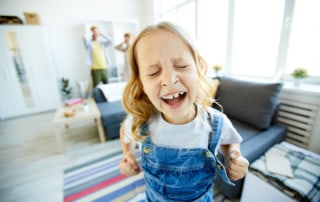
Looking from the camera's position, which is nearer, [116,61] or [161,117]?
[161,117]

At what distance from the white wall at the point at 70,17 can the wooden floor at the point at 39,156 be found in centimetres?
150

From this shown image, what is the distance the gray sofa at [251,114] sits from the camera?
46.5 inches

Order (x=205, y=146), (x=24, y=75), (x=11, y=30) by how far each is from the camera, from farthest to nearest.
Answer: (x=24, y=75)
(x=11, y=30)
(x=205, y=146)

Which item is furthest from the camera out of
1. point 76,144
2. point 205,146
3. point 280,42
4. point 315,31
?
point 76,144

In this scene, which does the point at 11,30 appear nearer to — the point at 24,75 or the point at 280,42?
the point at 24,75

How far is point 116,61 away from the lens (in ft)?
12.8

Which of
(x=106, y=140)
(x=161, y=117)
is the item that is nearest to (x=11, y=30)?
(x=106, y=140)

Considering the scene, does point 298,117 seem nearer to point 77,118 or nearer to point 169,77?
point 169,77

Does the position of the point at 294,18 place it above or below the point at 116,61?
above

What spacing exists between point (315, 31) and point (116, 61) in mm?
3526

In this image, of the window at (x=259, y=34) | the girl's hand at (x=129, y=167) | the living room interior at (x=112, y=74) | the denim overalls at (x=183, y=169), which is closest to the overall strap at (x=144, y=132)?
the denim overalls at (x=183, y=169)

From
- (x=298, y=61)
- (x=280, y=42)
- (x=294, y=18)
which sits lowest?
(x=298, y=61)

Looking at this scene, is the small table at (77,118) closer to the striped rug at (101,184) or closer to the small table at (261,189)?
the striped rug at (101,184)

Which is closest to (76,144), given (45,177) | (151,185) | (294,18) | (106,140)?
(106,140)
